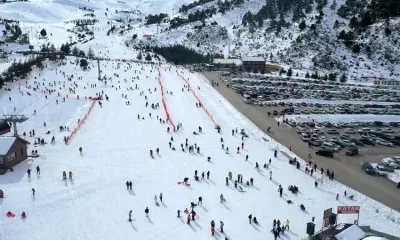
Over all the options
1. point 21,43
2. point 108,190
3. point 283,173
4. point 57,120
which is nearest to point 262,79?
point 57,120

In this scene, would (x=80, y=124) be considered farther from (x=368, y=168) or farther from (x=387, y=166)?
(x=387, y=166)

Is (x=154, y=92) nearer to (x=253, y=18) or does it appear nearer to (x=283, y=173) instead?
(x=283, y=173)

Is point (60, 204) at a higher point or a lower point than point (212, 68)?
lower

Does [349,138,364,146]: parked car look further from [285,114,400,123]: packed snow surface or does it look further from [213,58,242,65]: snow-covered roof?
[213,58,242,65]: snow-covered roof

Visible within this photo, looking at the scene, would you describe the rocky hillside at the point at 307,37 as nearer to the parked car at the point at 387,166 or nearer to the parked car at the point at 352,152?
the parked car at the point at 352,152

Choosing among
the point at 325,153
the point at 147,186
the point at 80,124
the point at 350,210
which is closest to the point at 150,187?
the point at 147,186

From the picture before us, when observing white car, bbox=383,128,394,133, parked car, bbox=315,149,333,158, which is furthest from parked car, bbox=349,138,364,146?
white car, bbox=383,128,394,133
